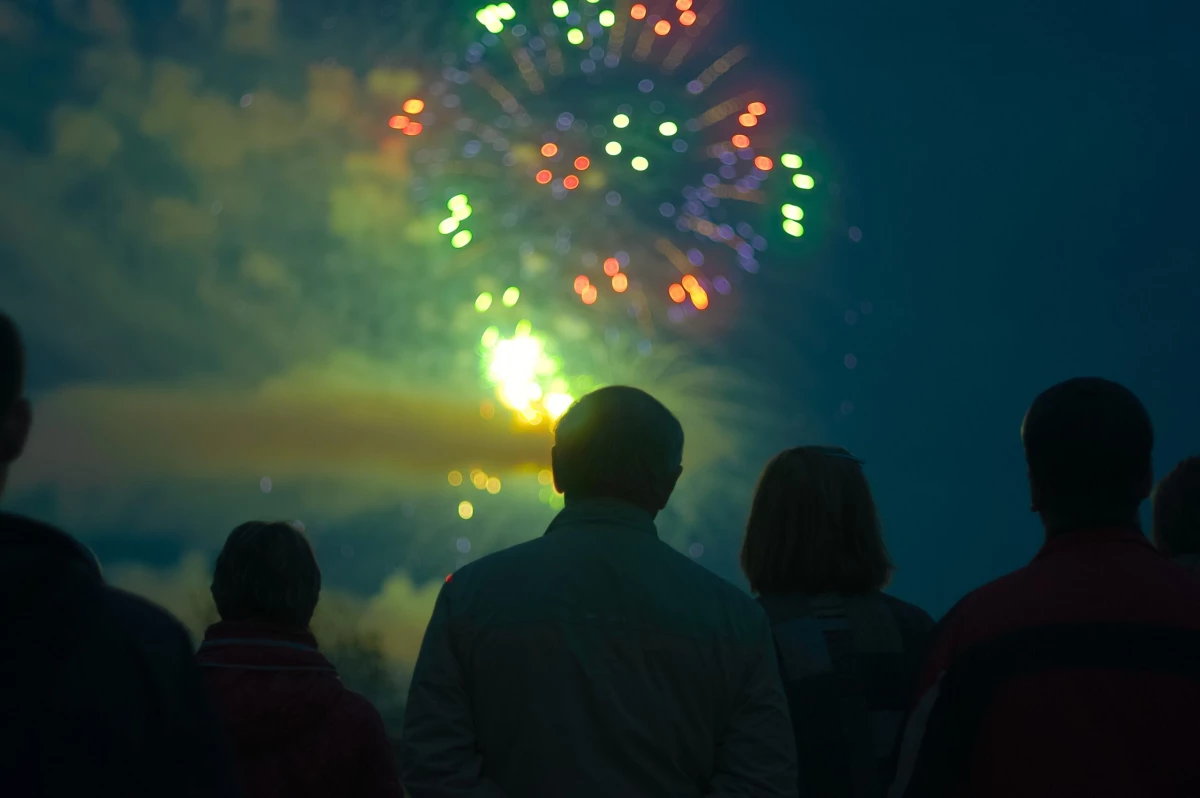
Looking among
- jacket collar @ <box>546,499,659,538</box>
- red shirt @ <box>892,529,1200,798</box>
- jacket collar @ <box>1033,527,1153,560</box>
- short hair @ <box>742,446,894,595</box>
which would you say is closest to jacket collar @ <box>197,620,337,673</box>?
jacket collar @ <box>546,499,659,538</box>

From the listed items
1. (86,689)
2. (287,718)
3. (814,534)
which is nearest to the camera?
(86,689)

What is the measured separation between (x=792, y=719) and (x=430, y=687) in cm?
153

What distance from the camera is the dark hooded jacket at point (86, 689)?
1.95 metres

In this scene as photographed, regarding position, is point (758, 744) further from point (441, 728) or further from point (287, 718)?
point (287, 718)

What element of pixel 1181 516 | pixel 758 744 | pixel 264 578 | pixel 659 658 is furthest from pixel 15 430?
pixel 1181 516

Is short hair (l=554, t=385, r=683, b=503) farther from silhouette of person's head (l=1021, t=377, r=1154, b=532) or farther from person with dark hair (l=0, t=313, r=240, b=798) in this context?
person with dark hair (l=0, t=313, r=240, b=798)

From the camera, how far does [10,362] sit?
6.90 ft

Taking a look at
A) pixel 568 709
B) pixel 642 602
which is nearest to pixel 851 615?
pixel 642 602

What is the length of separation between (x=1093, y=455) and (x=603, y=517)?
1669mm

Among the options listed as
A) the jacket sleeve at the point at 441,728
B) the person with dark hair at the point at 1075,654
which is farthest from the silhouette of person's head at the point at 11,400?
the person with dark hair at the point at 1075,654

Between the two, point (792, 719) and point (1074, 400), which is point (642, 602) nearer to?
point (792, 719)

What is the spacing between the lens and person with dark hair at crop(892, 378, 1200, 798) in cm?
300

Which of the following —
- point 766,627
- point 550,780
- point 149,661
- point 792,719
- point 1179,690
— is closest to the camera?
point 149,661

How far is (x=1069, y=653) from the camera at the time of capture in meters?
3.11
